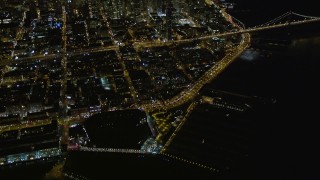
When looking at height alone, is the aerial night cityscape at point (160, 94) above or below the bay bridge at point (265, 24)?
below

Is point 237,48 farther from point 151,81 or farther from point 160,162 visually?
point 160,162

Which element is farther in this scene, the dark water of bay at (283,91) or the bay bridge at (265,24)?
the bay bridge at (265,24)

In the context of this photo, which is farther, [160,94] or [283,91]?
[283,91]

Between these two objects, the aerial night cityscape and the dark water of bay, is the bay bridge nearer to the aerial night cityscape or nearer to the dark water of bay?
the aerial night cityscape

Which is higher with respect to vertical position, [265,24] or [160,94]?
[265,24]

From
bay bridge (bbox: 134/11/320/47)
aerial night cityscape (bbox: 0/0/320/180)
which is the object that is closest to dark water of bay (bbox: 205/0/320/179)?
aerial night cityscape (bbox: 0/0/320/180)

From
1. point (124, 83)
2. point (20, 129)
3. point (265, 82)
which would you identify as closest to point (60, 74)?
point (124, 83)

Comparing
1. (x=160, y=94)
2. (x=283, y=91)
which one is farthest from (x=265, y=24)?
(x=160, y=94)

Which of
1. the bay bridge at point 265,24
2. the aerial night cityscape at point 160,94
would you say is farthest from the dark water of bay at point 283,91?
the bay bridge at point 265,24

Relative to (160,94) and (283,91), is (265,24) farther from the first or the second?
(160,94)

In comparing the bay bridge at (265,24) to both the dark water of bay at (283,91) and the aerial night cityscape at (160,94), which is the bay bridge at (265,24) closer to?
the aerial night cityscape at (160,94)
